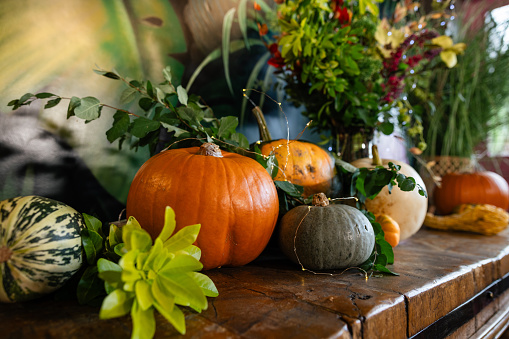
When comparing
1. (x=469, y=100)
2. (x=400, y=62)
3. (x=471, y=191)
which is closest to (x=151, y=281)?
(x=400, y=62)

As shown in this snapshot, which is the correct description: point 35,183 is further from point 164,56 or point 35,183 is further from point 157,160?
point 164,56

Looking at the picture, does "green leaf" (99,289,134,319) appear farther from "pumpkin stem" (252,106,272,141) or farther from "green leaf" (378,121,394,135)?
"green leaf" (378,121,394,135)

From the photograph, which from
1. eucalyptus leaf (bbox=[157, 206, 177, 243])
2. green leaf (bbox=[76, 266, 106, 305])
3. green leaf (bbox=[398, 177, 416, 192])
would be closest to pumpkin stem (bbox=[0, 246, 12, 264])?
green leaf (bbox=[76, 266, 106, 305])

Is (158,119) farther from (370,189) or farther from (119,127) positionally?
(370,189)

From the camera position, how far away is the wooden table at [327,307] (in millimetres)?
432

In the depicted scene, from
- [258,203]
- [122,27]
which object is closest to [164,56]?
[122,27]

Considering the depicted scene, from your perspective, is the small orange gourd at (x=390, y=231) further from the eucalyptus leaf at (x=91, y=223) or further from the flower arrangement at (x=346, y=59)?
the eucalyptus leaf at (x=91, y=223)

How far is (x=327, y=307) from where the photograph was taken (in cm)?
51

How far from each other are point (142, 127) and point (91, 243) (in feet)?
1.09

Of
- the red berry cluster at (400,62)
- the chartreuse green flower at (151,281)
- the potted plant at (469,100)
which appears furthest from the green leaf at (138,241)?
the potted plant at (469,100)

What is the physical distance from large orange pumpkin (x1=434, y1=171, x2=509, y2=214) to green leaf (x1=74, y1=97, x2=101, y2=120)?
1.51 meters

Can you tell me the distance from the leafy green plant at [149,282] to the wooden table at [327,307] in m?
0.03

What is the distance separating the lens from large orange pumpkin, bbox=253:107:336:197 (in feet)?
2.96

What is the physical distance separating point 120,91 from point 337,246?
0.71 metres
